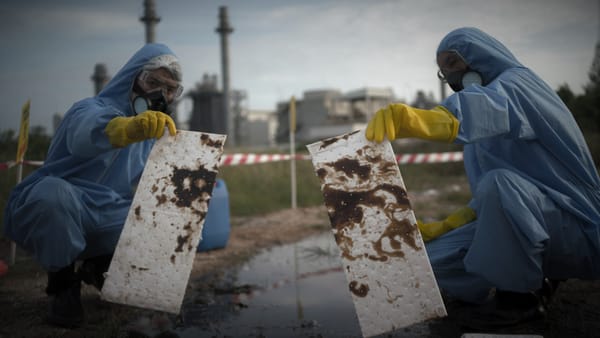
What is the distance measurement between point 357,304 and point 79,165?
6.47 ft

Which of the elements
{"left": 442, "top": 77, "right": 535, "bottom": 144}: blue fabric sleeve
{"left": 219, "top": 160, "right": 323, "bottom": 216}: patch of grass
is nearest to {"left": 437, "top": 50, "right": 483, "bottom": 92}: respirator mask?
{"left": 442, "top": 77, "right": 535, "bottom": 144}: blue fabric sleeve

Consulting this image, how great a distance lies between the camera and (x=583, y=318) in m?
2.31

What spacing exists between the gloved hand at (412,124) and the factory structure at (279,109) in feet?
81.1

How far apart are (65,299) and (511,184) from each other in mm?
2608

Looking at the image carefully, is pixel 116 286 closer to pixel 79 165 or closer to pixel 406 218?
pixel 79 165

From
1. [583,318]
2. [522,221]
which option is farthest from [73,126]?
[583,318]

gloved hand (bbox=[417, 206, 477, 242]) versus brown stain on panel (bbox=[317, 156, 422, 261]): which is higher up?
brown stain on panel (bbox=[317, 156, 422, 261])

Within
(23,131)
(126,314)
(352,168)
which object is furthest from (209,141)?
(23,131)

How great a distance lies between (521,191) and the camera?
6.66 feet

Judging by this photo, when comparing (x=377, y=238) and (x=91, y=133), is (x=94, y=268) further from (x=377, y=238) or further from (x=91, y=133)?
(x=377, y=238)

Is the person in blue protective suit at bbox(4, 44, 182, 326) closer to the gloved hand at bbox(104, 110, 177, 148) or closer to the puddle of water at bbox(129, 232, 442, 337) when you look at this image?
the gloved hand at bbox(104, 110, 177, 148)

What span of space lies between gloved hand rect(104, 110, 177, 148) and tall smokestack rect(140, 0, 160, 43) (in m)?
22.2

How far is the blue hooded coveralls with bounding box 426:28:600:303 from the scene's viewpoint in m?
1.97

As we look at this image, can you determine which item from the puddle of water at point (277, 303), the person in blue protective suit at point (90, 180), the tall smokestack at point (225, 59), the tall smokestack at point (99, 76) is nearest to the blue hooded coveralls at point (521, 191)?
the puddle of water at point (277, 303)
